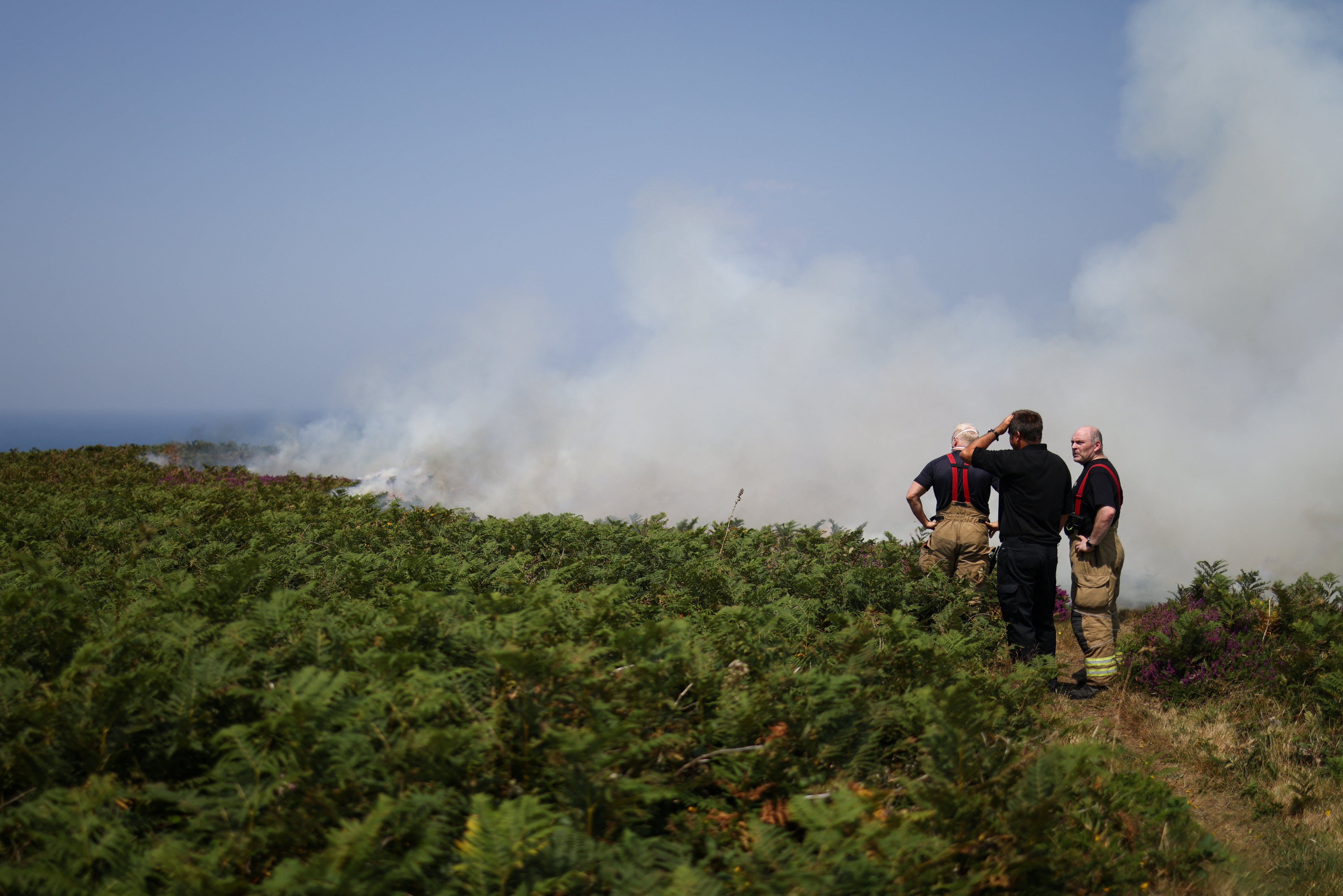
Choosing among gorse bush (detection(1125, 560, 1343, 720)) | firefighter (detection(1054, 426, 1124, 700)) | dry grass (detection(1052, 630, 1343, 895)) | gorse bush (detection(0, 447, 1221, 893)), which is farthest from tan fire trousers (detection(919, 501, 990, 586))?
gorse bush (detection(0, 447, 1221, 893))

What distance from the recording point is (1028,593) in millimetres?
7547

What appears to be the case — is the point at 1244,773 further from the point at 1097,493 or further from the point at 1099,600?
the point at 1097,493

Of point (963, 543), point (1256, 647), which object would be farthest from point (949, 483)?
point (1256, 647)

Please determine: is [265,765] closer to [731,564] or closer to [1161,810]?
[1161,810]

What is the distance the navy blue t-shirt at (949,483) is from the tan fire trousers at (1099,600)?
42.7 inches

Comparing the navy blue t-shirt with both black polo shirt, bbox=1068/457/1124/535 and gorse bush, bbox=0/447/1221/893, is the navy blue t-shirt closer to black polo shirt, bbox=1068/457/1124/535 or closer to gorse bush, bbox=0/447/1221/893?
black polo shirt, bbox=1068/457/1124/535

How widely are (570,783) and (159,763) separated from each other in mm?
1767

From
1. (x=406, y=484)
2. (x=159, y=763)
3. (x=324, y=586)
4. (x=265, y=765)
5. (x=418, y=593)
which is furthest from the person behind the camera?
(x=406, y=484)

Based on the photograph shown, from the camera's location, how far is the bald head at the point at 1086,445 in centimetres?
760

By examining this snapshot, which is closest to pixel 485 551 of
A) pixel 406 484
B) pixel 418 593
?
pixel 418 593

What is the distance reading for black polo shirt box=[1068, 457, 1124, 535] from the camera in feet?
24.3

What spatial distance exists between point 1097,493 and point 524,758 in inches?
257

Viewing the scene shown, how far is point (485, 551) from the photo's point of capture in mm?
8555

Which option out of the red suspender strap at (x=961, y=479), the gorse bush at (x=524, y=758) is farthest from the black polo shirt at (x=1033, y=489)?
the gorse bush at (x=524, y=758)
